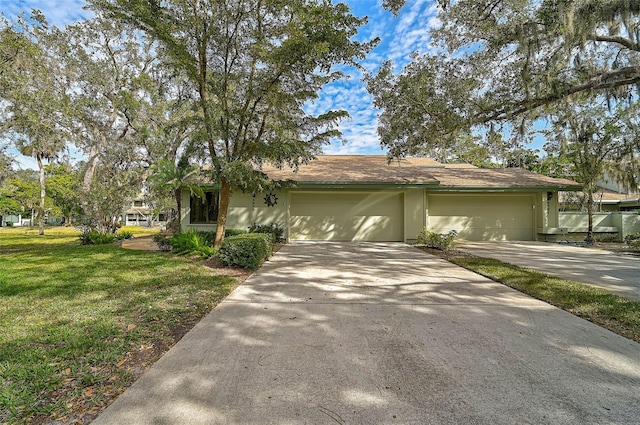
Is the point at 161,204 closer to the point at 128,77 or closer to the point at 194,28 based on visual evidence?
the point at 128,77

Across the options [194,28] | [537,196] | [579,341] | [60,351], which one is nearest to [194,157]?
[194,28]

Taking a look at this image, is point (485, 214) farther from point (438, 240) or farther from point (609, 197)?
point (609, 197)

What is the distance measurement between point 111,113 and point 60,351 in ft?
44.4

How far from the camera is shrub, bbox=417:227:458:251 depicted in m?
9.02

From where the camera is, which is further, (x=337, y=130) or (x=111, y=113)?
(x=111, y=113)

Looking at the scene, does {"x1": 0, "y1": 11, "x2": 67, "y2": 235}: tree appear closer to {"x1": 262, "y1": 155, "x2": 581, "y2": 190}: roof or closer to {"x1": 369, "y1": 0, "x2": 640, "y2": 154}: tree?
{"x1": 262, "y1": 155, "x2": 581, "y2": 190}: roof

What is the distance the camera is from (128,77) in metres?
13.0

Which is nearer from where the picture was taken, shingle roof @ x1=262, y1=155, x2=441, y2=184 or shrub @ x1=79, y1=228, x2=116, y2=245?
shrub @ x1=79, y1=228, x2=116, y2=245

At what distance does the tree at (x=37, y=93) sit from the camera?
9.97 metres

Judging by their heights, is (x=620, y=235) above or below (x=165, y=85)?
below

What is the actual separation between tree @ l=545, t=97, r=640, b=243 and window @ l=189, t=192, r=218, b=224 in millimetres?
14465

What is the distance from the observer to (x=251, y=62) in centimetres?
739

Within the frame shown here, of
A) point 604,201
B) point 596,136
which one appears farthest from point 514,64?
point 604,201

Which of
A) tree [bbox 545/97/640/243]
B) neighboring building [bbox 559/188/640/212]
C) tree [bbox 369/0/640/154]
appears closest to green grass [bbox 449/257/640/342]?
tree [bbox 369/0/640/154]
